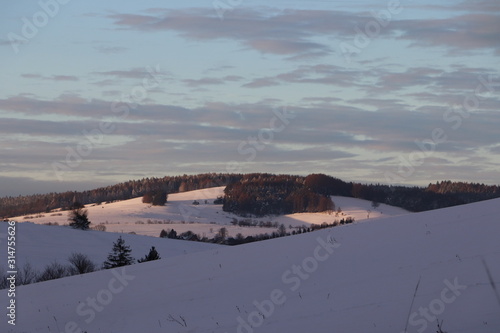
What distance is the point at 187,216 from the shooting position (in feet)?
513

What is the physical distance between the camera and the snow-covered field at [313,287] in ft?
34.8

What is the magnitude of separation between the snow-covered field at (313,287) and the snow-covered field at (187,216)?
98.0m

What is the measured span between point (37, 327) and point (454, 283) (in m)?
7.95

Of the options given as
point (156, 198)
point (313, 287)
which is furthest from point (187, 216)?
point (313, 287)

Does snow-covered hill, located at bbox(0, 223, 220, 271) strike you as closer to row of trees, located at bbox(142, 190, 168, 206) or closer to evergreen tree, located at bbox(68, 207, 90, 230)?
evergreen tree, located at bbox(68, 207, 90, 230)

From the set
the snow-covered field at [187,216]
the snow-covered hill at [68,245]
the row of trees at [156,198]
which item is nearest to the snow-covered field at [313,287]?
the snow-covered hill at [68,245]

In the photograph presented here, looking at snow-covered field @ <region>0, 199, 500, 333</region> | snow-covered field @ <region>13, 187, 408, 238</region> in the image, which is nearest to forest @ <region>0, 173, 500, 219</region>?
snow-covered field @ <region>13, 187, 408, 238</region>

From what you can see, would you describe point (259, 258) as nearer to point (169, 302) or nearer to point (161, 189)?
point (169, 302)

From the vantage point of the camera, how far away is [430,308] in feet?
34.1

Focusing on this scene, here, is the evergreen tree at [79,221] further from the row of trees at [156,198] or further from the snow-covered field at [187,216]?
the row of trees at [156,198]

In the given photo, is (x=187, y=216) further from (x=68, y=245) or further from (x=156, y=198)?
(x=68, y=245)

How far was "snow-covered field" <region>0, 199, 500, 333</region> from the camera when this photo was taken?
10.6 meters

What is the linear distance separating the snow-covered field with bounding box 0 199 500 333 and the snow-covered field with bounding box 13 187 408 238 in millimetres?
97957

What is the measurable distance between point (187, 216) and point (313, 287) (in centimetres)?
14480
